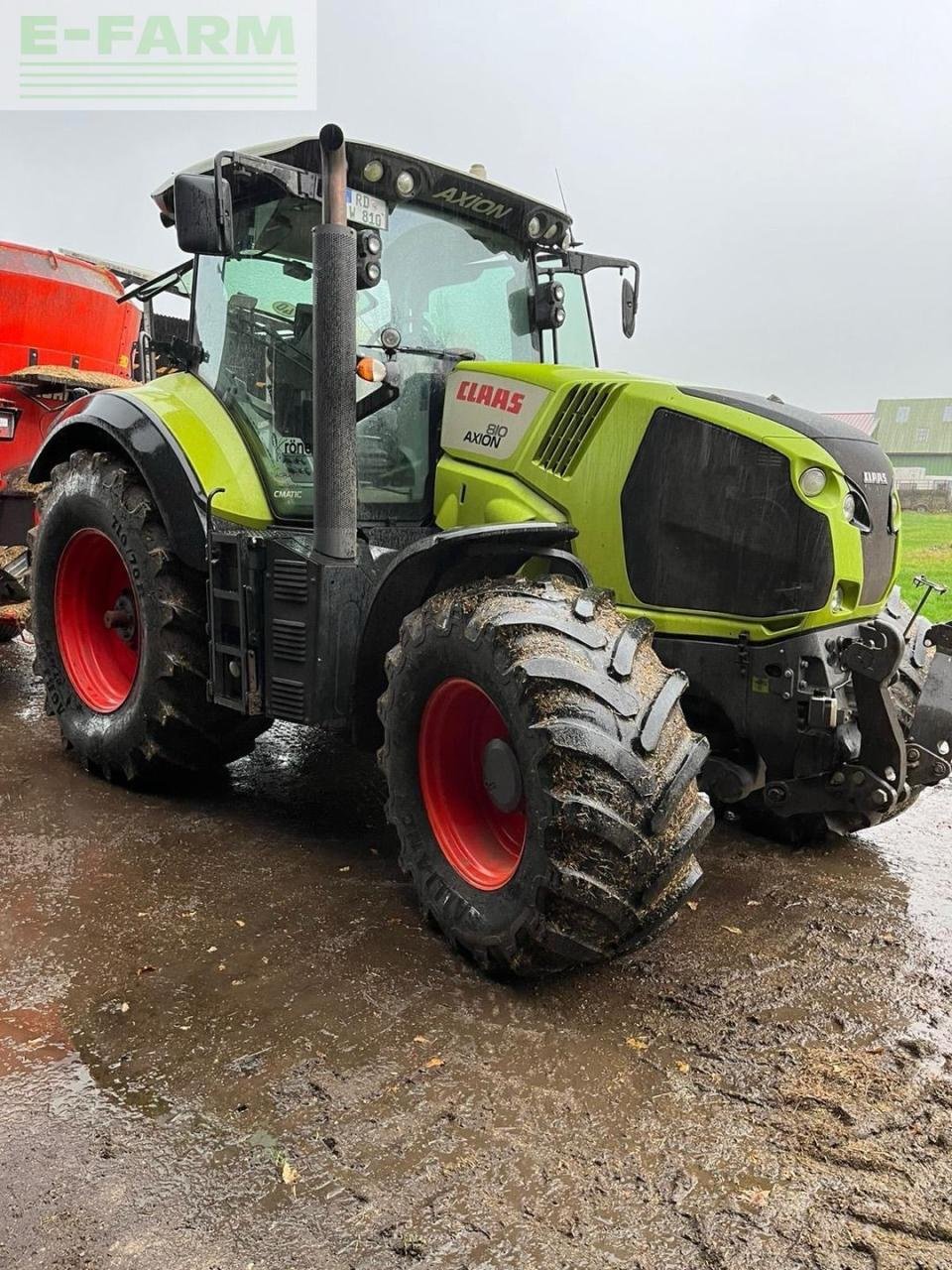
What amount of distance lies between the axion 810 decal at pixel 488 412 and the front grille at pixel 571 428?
10 centimetres

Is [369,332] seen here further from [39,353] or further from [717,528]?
[39,353]

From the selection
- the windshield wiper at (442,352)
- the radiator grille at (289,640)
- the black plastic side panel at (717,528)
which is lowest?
the radiator grille at (289,640)

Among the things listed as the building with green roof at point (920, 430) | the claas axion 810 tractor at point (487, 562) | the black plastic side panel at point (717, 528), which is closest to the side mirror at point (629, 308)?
the claas axion 810 tractor at point (487, 562)

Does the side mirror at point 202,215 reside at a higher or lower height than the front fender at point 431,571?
higher

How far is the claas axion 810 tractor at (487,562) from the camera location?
8.39 ft

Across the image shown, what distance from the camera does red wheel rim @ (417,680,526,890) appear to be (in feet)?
9.74

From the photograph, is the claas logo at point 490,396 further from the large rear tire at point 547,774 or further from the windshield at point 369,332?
the large rear tire at point 547,774

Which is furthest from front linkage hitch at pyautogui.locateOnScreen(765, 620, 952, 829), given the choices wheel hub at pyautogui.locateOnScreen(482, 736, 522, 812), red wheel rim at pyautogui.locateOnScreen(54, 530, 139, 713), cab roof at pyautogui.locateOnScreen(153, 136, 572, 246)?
red wheel rim at pyautogui.locateOnScreen(54, 530, 139, 713)

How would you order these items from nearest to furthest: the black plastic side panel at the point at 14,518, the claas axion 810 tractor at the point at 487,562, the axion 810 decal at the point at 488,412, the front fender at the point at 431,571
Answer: the claas axion 810 tractor at the point at 487,562
the front fender at the point at 431,571
the axion 810 decal at the point at 488,412
the black plastic side panel at the point at 14,518

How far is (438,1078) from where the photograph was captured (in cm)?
229

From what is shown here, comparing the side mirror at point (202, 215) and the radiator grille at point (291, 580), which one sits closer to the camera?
the side mirror at point (202, 215)

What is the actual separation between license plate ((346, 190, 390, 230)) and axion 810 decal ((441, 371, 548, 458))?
23.5 inches

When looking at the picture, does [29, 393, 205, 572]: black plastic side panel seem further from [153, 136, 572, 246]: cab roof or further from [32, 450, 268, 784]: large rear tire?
[153, 136, 572, 246]: cab roof

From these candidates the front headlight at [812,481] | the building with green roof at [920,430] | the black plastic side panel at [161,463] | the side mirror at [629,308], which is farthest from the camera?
the building with green roof at [920,430]
